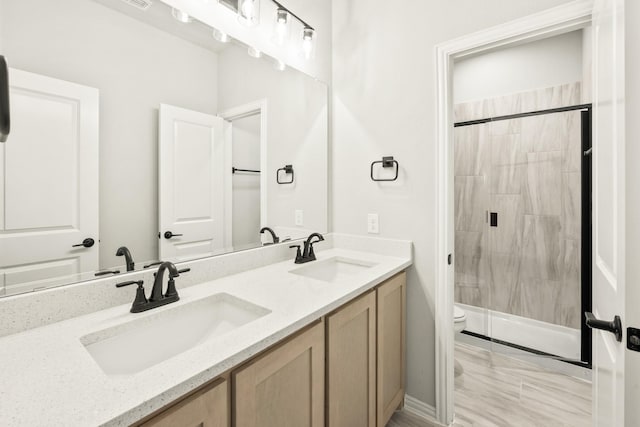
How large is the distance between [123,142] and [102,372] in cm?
78

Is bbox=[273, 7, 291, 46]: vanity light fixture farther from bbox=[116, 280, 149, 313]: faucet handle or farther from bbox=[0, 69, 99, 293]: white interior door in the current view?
bbox=[116, 280, 149, 313]: faucet handle

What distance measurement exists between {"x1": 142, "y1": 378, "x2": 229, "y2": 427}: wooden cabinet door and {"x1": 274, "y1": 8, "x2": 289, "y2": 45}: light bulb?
1.63 metres

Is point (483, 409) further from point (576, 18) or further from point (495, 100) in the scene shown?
point (495, 100)

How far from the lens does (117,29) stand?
3.39 feet

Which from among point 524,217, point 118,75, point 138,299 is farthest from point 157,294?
point 524,217

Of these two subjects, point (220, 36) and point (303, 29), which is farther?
point (303, 29)

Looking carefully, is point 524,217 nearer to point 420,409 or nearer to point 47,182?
point 420,409

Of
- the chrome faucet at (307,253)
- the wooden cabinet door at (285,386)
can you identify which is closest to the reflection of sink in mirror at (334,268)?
the chrome faucet at (307,253)

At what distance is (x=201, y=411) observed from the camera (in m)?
0.64

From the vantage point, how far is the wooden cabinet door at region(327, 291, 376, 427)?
1080mm

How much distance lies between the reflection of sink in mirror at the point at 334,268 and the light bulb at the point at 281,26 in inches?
49.0

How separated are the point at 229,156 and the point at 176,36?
52 cm

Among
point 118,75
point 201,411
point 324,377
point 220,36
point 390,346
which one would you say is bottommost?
point 390,346

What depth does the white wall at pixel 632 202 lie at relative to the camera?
2.16 feet
